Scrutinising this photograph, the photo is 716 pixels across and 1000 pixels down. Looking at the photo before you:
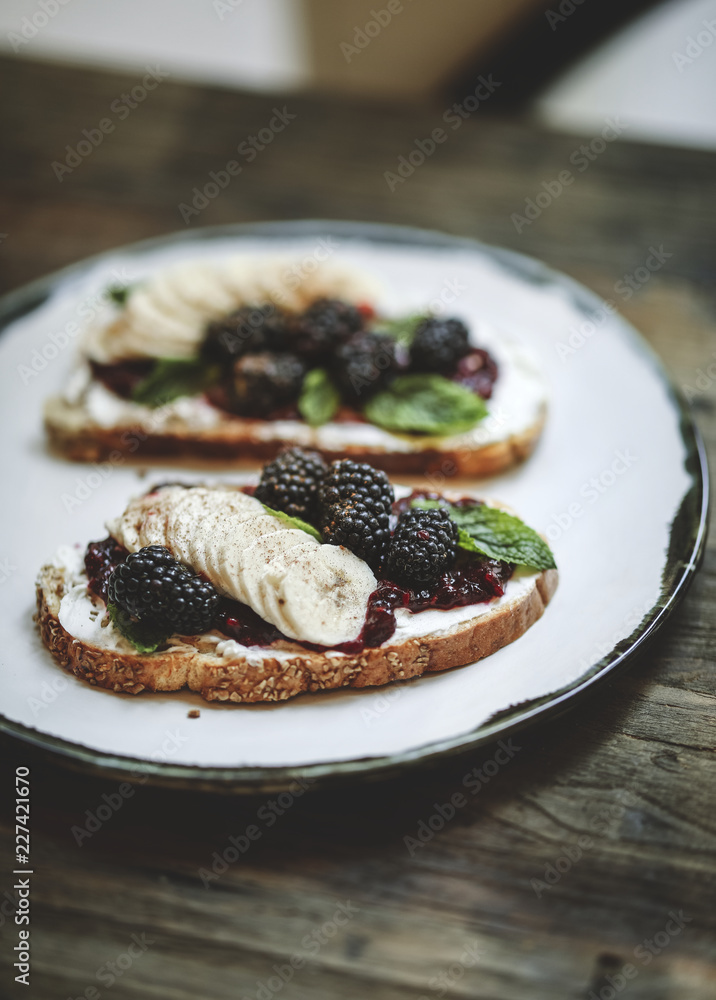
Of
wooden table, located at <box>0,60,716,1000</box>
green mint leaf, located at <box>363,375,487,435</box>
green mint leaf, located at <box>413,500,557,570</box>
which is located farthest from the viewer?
green mint leaf, located at <box>363,375,487,435</box>

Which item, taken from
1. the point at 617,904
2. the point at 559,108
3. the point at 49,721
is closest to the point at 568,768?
the point at 617,904

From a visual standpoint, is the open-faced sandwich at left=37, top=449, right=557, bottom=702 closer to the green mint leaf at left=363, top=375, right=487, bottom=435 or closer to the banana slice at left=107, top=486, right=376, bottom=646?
the banana slice at left=107, top=486, right=376, bottom=646

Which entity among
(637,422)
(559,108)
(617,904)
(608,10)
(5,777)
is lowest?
(617,904)

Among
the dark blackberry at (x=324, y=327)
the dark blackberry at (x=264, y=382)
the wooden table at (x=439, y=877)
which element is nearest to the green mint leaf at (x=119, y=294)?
the dark blackberry at (x=264, y=382)

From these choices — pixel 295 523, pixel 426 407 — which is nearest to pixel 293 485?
pixel 295 523

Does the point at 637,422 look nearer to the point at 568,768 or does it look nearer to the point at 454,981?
the point at 568,768

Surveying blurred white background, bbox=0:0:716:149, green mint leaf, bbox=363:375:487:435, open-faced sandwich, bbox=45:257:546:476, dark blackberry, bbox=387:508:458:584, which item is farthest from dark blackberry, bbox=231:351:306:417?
blurred white background, bbox=0:0:716:149
